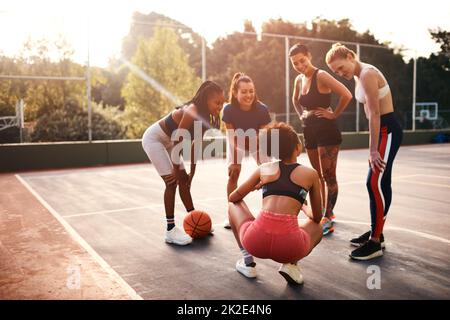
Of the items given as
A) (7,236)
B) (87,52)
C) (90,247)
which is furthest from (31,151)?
(90,247)

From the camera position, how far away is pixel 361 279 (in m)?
3.32

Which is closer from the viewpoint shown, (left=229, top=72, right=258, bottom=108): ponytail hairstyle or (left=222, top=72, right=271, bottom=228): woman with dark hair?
(left=229, top=72, right=258, bottom=108): ponytail hairstyle

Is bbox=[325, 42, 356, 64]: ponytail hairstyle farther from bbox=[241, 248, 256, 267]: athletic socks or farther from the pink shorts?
bbox=[241, 248, 256, 267]: athletic socks

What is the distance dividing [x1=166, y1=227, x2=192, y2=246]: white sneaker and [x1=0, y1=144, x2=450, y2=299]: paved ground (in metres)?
0.07

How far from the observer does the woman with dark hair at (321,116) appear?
178 inches

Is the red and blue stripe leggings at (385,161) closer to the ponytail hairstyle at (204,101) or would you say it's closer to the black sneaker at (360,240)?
the black sneaker at (360,240)

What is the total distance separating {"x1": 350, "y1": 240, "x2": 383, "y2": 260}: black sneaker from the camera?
3789 mm

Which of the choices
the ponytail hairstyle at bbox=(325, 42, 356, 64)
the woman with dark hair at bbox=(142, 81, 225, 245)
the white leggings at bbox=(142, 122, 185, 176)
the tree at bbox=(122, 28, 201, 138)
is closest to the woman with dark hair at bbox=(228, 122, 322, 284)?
the ponytail hairstyle at bbox=(325, 42, 356, 64)

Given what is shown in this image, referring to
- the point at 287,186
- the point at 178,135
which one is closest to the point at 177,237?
the point at 178,135

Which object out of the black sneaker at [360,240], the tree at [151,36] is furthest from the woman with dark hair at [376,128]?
the tree at [151,36]

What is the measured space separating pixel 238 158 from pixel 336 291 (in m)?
2.07

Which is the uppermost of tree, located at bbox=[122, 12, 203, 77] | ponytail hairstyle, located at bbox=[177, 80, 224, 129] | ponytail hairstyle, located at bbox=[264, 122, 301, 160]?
tree, located at bbox=[122, 12, 203, 77]

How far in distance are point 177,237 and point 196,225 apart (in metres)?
0.25
